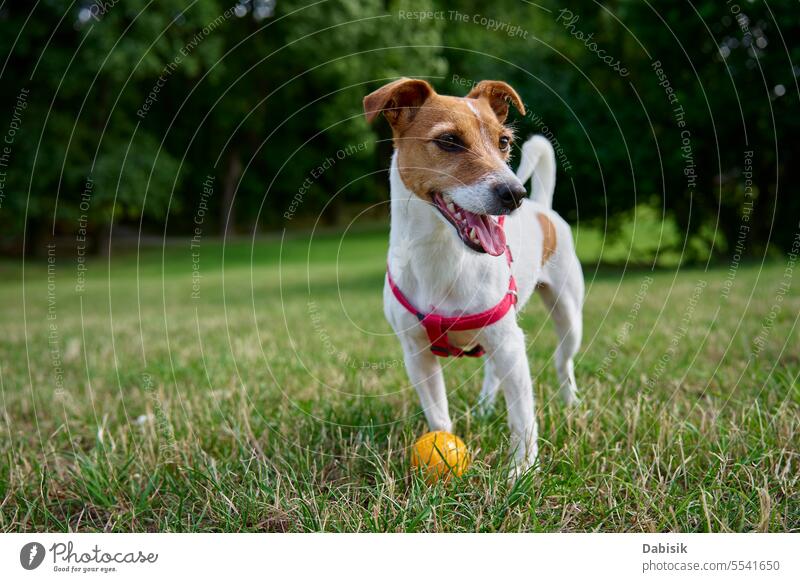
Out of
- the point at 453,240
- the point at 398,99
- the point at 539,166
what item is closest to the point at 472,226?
the point at 453,240

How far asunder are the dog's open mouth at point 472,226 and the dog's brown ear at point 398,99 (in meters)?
0.51

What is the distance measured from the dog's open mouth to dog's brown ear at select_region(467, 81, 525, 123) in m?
0.75

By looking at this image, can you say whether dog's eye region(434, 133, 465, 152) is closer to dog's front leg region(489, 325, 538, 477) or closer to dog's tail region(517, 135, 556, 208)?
dog's front leg region(489, 325, 538, 477)

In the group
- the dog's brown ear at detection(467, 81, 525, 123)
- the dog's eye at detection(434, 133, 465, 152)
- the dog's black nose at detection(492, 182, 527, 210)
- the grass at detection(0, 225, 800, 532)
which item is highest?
the dog's brown ear at detection(467, 81, 525, 123)

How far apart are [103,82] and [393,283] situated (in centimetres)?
2118

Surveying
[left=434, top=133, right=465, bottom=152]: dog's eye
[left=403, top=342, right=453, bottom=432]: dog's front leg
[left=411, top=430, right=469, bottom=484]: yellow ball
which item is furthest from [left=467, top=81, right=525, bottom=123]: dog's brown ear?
[left=411, top=430, right=469, bottom=484]: yellow ball

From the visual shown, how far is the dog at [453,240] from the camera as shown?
2.91 metres

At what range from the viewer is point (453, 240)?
3.12 m

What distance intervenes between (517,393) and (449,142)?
1.27 meters

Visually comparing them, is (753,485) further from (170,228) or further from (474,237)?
(170,228)

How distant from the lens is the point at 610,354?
5418 millimetres

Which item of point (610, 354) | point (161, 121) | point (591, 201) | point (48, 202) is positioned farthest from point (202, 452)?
point (161, 121)

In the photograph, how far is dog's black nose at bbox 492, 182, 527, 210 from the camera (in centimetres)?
277

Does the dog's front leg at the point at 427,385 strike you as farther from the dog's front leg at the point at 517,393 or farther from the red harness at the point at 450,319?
the dog's front leg at the point at 517,393
